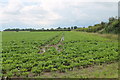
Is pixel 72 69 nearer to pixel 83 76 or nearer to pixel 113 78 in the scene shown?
pixel 83 76

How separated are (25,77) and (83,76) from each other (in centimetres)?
257

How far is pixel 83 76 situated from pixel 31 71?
8.35 feet

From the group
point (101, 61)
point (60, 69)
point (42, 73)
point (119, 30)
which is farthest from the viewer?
point (119, 30)

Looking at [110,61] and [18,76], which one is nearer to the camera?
[18,76]

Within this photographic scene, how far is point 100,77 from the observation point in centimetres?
565

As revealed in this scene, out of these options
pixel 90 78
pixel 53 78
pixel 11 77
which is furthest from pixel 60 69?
pixel 11 77

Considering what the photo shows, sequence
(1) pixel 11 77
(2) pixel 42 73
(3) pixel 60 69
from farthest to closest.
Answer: (3) pixel 60 69
(2) pixel 42 73
(1) pixel 11 77

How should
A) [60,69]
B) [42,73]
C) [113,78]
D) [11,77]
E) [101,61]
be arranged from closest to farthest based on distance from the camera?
[113,78] → [11,77] → [42,73] → [60,69] → [101,61]

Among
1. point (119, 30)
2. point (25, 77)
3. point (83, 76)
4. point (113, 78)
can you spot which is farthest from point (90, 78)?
point (119, 30)

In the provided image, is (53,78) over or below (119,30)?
below

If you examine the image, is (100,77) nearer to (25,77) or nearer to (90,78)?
(90,78)

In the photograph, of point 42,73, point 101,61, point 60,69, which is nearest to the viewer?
point 42,73

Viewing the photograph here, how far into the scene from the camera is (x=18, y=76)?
20.0 feet

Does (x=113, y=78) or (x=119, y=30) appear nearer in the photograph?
(x=113, y=78)
